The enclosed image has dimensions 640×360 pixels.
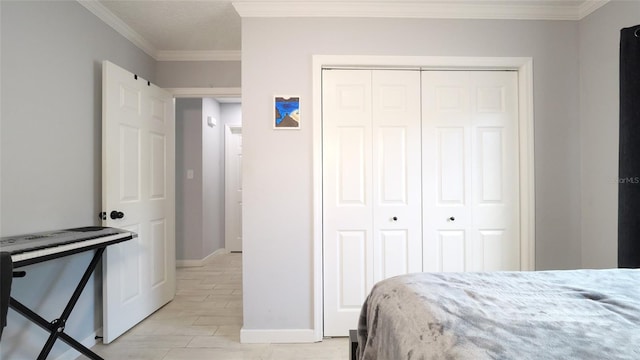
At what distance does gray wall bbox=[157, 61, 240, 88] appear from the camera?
9.44 ft

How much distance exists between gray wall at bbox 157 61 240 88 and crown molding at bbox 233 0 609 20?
0.88 meters

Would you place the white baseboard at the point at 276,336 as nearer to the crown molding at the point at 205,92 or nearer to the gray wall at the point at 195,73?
the crown molding at the point at 205,92

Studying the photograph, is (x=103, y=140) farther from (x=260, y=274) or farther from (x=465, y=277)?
(x=465, y=277)

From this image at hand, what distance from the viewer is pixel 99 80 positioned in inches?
84.2

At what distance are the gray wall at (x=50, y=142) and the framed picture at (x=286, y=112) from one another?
136 cm

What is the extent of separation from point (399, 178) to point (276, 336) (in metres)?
1.51

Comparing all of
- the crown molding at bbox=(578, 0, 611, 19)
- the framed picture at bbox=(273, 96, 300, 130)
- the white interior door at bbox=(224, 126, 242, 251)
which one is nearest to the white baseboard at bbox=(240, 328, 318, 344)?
the framed picture at bbox=(273, 96, 300, 130)

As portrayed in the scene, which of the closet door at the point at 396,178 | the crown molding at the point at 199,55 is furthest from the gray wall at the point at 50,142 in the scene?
the closet door at the point at 396,178

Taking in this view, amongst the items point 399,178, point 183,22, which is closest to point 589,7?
point 399,178

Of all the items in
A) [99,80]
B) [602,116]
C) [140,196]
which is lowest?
[140,196]

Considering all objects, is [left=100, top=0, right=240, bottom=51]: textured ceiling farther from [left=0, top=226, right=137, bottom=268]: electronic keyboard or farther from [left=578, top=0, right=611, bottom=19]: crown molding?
[left=578, top=0, right=611, bottom=19]: crown molding

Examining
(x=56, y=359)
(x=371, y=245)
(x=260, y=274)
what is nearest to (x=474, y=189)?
(x=371, y=245)

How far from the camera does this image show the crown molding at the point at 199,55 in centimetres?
284

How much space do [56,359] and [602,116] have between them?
404 cm
